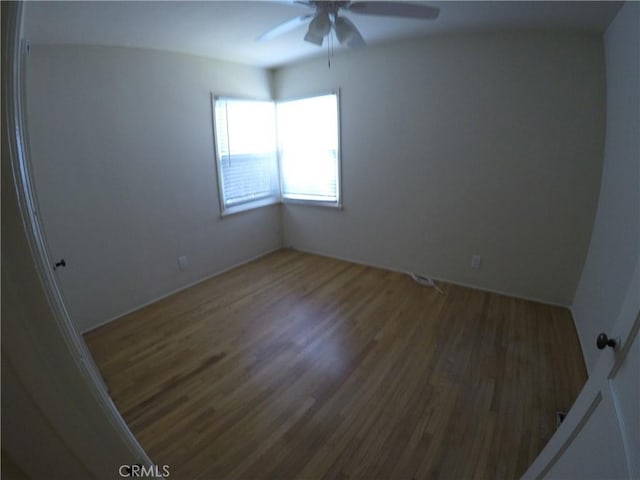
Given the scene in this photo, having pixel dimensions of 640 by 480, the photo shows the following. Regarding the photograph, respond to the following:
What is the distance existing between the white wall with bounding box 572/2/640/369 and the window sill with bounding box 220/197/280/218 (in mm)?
3368

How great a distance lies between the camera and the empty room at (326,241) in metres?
0.87

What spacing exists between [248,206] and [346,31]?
244 cm

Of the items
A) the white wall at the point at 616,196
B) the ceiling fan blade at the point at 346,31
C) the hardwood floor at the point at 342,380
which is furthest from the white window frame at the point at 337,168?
the white wall at the point at 616,196

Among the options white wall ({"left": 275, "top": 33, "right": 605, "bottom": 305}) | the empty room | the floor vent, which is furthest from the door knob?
white wall ({"left": 275, "top": 33, "right": 605, "bottom": 305})

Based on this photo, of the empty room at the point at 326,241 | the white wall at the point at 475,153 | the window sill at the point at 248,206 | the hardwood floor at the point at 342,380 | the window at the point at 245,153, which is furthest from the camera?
the window sill at the point at 248,206

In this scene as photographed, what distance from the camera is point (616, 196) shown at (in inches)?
83.5

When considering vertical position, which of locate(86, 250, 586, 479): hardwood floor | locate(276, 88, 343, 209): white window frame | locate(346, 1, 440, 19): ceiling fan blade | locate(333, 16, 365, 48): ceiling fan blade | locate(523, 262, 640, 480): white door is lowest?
locate(86, 250, 586, 479): hardwood floor

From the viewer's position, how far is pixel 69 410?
475mm

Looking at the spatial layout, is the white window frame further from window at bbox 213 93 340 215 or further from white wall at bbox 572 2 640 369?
white wall at bbox 572 2 640 369

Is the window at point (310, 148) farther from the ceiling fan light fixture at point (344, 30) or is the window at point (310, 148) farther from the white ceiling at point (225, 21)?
the ceiling fan light fixture at point (344, 30)

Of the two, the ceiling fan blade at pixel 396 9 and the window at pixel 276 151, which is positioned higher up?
the ceiling fan blade at pixel 396 9

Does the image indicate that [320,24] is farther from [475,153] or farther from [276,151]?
[276,151]

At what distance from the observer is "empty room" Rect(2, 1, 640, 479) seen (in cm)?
87

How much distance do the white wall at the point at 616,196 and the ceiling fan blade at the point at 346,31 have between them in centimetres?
155
